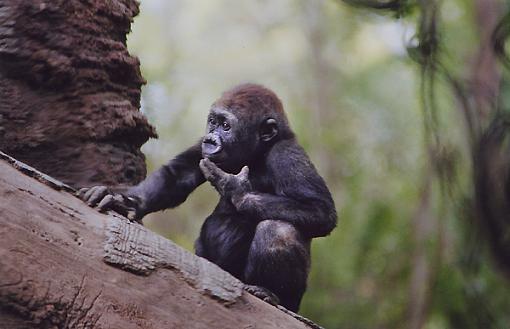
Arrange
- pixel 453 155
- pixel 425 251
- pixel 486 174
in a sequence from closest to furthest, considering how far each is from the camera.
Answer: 1. pixel 486 174
2. pixel 453 155
3. pixel 425 251

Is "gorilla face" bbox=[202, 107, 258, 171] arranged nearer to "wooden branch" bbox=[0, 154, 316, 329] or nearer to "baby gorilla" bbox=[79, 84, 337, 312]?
"baby gorilla" bbox=[79, 84, 337, 312]

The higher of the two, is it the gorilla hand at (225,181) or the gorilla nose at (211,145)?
the gorilla nose at (211,145)

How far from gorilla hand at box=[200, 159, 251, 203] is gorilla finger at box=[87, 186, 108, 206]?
0.73 m

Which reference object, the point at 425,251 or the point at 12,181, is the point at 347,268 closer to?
the point at 425,251

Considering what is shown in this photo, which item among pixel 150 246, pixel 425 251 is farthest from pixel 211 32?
pixel 150 246

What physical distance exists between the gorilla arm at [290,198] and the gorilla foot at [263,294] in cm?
37

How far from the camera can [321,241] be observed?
9.23 meters

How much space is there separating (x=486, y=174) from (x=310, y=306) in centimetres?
584

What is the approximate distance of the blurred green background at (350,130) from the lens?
7730 mm

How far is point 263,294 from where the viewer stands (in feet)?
10.9

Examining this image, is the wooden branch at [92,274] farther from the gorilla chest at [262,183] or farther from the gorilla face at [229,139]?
the gorilla face at [229,139]

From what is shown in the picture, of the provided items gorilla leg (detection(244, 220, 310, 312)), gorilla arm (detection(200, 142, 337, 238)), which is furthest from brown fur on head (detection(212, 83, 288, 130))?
gorilla leg (detection(244, 220, 310, 312))

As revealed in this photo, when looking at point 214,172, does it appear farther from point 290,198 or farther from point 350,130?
point 350,130

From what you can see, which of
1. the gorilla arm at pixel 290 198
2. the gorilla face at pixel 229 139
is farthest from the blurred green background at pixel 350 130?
the gorilla face at pixel 229 139
